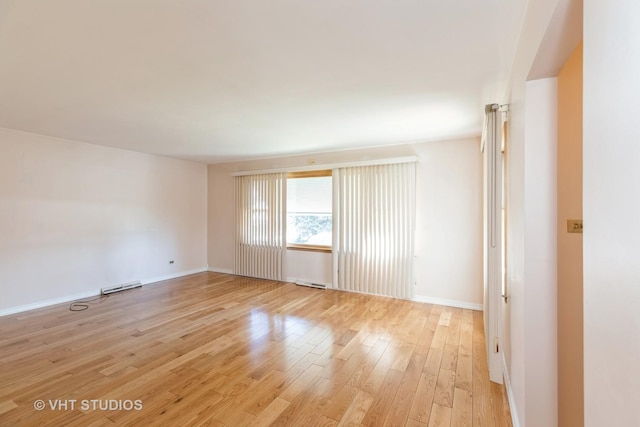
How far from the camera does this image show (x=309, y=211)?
536cm

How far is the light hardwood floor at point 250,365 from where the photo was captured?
74.0 inches

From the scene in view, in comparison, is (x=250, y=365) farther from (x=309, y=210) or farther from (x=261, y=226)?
(x=261, y=226)

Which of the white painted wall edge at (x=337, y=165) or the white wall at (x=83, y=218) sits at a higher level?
the white painted wall edge at (x=337, y=165)

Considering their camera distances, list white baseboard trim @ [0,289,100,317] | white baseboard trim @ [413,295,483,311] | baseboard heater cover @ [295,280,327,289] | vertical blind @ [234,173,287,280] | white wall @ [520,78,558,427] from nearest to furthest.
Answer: white wall @ [520,78,558,427], white baseboard trim @ [0,289,100,317], white baseboard trim @ [413,295,483,311], baseboard heater cover @ [295,280,327,289], vertical blind @ [234,173,287,280]

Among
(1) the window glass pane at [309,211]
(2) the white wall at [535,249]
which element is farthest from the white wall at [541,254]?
(1) the window glass pane at [309,211]

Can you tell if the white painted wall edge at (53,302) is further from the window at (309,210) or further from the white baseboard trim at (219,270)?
the window at (309,210)

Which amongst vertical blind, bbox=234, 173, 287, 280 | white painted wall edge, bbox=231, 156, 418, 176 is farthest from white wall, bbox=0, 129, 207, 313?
white painted wall edge, bbox=231, 156, 418, 176

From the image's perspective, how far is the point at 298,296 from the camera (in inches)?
177

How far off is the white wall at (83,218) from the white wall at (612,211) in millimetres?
5594

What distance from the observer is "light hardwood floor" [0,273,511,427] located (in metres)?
1.88

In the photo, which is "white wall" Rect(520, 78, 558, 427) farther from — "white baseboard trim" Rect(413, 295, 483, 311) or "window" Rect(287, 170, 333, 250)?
"window" Rect(287, 170, 333, 250)

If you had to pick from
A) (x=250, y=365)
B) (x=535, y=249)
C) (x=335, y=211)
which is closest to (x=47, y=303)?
A: (x=250, y=365)

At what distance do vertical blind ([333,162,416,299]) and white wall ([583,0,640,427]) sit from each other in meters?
3.48

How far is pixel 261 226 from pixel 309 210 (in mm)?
1065
